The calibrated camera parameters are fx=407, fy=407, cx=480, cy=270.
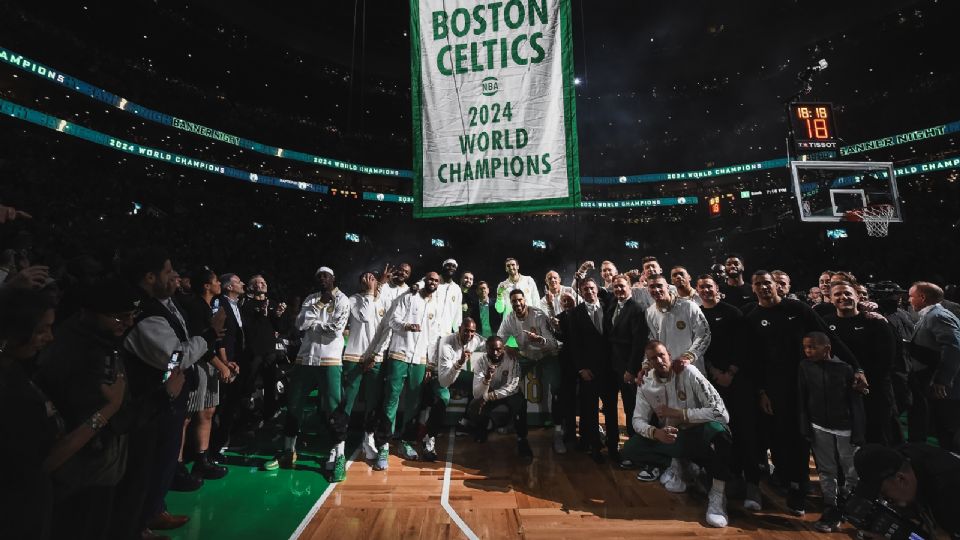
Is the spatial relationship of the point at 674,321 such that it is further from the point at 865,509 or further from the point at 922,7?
the point at 922,7

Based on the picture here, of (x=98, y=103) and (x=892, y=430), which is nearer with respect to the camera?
(x=892, y=430)

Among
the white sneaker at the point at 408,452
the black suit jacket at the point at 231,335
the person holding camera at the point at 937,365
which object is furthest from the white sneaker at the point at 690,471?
the black suit jacket at the point at 231,335

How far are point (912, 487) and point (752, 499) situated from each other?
5.95 ft

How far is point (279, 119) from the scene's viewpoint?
24.9 meters

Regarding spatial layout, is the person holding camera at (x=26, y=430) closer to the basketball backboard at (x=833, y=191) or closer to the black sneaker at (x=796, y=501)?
the black sneaker at (x=796, y=501)

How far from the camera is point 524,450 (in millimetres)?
5055

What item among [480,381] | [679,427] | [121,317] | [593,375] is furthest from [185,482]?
[679,427]

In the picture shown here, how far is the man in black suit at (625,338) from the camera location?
4750mm

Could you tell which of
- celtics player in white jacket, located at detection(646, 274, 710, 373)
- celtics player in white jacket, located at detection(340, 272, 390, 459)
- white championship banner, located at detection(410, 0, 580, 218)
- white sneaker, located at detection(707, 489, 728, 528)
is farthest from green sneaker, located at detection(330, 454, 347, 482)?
celtics player in white jacket, located at detection(646, 274, 710, 373)

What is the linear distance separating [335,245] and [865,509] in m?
24.4

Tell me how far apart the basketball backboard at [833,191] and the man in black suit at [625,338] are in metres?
6.53

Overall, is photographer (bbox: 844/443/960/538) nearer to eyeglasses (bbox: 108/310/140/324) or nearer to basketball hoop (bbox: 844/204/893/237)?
eyeglasses (bbox: 108/310/140/324)

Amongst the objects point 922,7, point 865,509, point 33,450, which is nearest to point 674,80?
point 922,7

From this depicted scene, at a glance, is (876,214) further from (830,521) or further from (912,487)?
(912,487)
